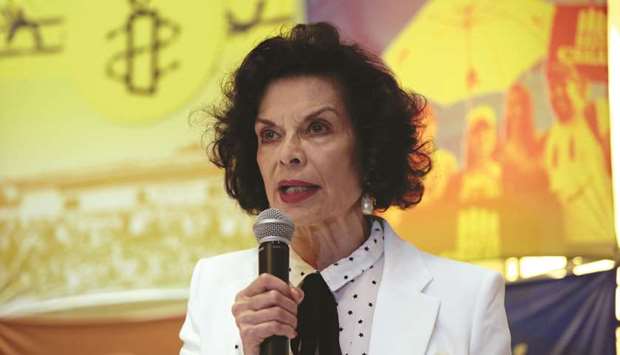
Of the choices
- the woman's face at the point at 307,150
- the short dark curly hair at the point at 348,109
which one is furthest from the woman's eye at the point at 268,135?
the short dark curly hair at the point at 348,109

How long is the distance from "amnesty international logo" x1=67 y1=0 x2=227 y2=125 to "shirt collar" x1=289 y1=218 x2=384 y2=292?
1.59m

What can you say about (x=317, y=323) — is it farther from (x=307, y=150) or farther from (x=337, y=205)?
(x=307, y=150)

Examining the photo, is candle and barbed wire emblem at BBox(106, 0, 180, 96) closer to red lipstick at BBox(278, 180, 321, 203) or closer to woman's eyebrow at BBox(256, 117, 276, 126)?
woman's eyebrow at BBox(256, 117, 276, 126)

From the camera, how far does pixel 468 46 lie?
3336 mm

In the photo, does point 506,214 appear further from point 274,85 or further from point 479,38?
point 274,85

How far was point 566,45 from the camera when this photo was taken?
3.32m

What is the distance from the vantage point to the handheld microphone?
4.59 ft

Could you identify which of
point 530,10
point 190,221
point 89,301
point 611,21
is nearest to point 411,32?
point 530,10

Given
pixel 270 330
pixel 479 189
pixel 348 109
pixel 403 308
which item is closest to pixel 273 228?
pixel 270 330

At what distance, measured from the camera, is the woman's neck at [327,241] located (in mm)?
2004

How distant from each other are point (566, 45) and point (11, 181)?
2.28m

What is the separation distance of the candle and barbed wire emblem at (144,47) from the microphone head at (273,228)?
2136 millimetres

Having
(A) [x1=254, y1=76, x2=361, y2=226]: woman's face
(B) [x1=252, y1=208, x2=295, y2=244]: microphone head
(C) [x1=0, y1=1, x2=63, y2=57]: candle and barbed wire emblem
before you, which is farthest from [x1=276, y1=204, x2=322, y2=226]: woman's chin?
(C) [x1=0, y1=1, x2=63, y2=57]: candle and barbed wire emblem

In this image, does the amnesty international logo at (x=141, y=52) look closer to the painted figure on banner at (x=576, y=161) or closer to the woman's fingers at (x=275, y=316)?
the painted figure on banner at (x=576, y=161)
